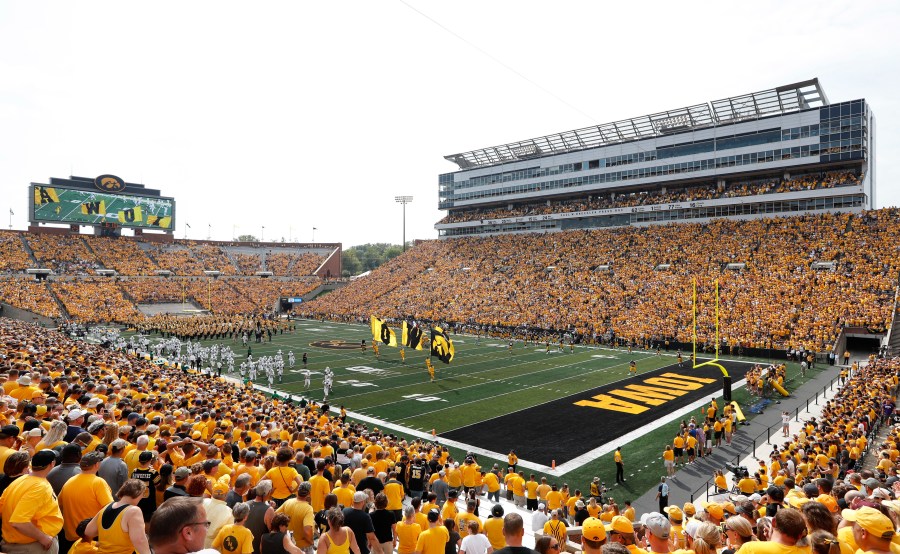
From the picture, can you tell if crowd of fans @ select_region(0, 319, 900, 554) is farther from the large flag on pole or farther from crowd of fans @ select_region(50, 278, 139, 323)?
crowd of fans @ select_region(50, 278, 139, 323)

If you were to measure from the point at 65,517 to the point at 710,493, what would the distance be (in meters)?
12.4

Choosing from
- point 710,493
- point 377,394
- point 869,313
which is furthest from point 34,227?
point 869,313

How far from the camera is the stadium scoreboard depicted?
5806cm

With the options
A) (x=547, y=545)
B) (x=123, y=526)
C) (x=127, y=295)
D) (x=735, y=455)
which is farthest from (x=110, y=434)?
(x=127, y=295)

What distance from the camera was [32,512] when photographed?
12.0ft

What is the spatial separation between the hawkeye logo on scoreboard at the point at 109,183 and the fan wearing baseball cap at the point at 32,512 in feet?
236

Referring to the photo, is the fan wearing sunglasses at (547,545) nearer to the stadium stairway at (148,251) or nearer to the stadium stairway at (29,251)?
the stadium stairway at (29,251)

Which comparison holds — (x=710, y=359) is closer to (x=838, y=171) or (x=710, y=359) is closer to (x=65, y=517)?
(x=838, y=171)

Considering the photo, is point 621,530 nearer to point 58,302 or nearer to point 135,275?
point 58,302

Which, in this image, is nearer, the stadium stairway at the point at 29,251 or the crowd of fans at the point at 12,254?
the crowd of fans at the point at 12,254

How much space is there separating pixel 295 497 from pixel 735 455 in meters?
13.4

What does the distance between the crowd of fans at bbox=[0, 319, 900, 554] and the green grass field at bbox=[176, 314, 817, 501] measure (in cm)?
337

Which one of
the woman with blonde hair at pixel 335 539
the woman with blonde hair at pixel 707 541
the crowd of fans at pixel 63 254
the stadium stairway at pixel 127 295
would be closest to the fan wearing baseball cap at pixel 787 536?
the woman with blonde hair at pixel 707 541

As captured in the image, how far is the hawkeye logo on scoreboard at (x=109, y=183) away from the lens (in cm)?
6194
